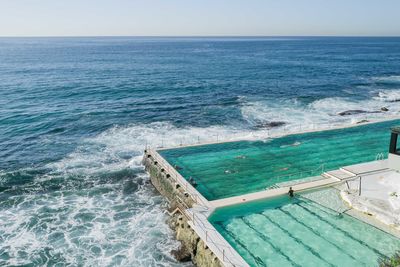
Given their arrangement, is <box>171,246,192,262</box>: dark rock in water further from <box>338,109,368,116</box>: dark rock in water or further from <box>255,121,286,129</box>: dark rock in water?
<box>338,109,368,116</box>: dark rock in water

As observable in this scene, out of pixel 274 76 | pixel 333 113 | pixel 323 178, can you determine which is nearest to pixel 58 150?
pixel 323 178

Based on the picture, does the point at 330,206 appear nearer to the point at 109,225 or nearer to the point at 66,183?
the point at 109,225

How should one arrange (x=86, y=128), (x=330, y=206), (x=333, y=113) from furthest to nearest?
(x=333, y=113) → (x=86, y=128) → (x=330, y=206)

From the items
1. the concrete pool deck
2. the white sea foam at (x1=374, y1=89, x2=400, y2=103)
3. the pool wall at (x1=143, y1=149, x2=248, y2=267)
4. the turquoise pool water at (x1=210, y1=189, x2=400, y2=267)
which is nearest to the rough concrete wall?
the pool wall at (x1=143, y1=149, x2=248, y2=267)

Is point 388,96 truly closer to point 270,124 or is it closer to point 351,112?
point 351,112

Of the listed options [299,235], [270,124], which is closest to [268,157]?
[299,235]

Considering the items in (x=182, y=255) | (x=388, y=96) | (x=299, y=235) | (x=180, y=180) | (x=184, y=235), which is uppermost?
(x=388, y=96)
